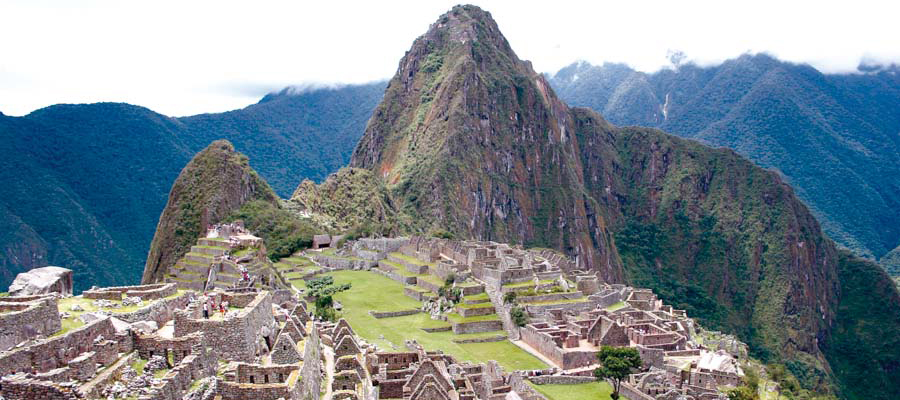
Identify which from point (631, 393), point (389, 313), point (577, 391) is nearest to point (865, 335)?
point (389, 313)

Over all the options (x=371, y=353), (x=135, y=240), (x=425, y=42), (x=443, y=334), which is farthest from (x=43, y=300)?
(x=425, y=42)

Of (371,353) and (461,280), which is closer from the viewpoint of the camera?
(371,353)

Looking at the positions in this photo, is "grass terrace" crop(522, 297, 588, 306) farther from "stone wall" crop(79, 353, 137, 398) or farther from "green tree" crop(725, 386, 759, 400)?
"stone wall" crop(79, 353, 137, 398)

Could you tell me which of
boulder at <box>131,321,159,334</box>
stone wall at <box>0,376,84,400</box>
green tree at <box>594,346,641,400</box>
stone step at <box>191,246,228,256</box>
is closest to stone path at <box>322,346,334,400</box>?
boulder at <box>131,321,159,334</box>

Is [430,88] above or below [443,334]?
above

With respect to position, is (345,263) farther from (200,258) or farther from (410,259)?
(200,258)

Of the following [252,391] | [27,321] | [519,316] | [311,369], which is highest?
[27,321]

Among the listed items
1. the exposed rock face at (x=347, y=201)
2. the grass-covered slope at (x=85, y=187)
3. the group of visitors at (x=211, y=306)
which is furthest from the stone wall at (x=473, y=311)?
the exposed rock face at (x=347, y=201)

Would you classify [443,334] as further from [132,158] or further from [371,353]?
[132,158]
